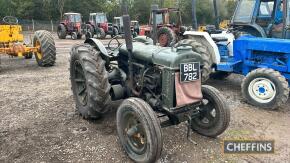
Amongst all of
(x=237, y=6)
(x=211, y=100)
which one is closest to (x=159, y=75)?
(x=211, y=100)

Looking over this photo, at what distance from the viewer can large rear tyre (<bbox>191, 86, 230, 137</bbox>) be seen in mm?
4109

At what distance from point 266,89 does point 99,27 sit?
19.6m

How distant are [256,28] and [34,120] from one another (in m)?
5.35

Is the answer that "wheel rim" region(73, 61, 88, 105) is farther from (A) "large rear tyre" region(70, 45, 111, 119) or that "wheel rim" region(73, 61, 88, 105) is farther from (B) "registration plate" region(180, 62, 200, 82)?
(B) "registration plate" region(180, 62, 200, 82)

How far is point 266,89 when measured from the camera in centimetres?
570

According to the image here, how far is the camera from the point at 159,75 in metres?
3.97

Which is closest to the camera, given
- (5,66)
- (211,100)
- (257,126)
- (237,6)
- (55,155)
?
(55,155)

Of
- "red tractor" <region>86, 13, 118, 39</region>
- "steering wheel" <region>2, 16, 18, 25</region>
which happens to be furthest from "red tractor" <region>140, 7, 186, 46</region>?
"red tractor" <region>86, 13, 118, 39</region>

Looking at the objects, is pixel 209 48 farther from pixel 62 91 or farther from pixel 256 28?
pixel 62 91

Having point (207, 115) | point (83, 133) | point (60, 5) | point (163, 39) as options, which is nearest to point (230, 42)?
point (207, 115)

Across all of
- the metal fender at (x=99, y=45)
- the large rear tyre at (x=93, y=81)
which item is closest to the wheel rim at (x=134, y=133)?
the large rear tyre at (x=93, y=81)

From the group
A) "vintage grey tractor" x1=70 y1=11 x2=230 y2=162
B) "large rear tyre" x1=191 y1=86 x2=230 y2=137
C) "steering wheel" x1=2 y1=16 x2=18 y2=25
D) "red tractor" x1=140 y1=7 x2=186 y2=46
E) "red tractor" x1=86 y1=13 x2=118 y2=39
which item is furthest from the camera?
"red tractor" x1=86 y1=13 x2=118 y2=39

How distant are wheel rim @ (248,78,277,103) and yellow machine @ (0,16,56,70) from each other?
20.2 feet

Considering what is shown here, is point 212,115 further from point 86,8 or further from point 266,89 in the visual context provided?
point 86,8
